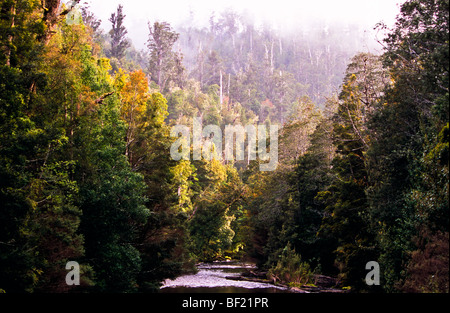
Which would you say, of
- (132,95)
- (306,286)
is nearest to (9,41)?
(132,95)

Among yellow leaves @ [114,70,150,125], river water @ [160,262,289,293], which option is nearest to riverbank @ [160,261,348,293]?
river water @ [160,262,289,293]

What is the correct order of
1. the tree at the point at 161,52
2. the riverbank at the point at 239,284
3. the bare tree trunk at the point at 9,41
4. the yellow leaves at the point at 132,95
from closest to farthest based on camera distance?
the bare tree trunk at the point at 9,41, the riverbank at the point at 239,284, the yellow leaves at the point at 132,95, the tree at the point at 161,52

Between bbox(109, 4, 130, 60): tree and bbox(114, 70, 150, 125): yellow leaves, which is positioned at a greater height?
bbox(109, 4, 130, 60): tree

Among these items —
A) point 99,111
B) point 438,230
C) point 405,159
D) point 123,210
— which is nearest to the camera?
point 438,230

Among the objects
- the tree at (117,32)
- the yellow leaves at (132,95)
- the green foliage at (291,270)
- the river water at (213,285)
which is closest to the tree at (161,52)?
the tree at (117,32)

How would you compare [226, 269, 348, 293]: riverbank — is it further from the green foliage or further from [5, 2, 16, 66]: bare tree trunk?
[5, 2, 16, 66]: bare tree trunk

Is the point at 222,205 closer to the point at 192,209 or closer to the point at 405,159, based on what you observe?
the point at 192,209

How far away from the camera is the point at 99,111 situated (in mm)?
29453

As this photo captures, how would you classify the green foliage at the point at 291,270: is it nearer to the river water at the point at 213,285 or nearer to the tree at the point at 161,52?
the river water at the point at 213,285

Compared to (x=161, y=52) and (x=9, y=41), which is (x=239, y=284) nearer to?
(x=9, y=41)

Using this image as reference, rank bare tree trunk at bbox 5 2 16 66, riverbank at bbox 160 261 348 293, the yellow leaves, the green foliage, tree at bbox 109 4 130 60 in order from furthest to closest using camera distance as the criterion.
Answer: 1. tree at bbox 109 4 130 60
2. the green foliage
3. the yellow leaves
4. riverbank at bbox 160 261 348 293
5. bare tree trunk at bbox 5 2 16 66

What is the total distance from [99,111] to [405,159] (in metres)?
18.0

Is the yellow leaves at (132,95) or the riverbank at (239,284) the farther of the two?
the yellow leaves at (132,95)

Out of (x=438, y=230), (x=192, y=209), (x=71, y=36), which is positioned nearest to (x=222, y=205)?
(x=192, y=209)
